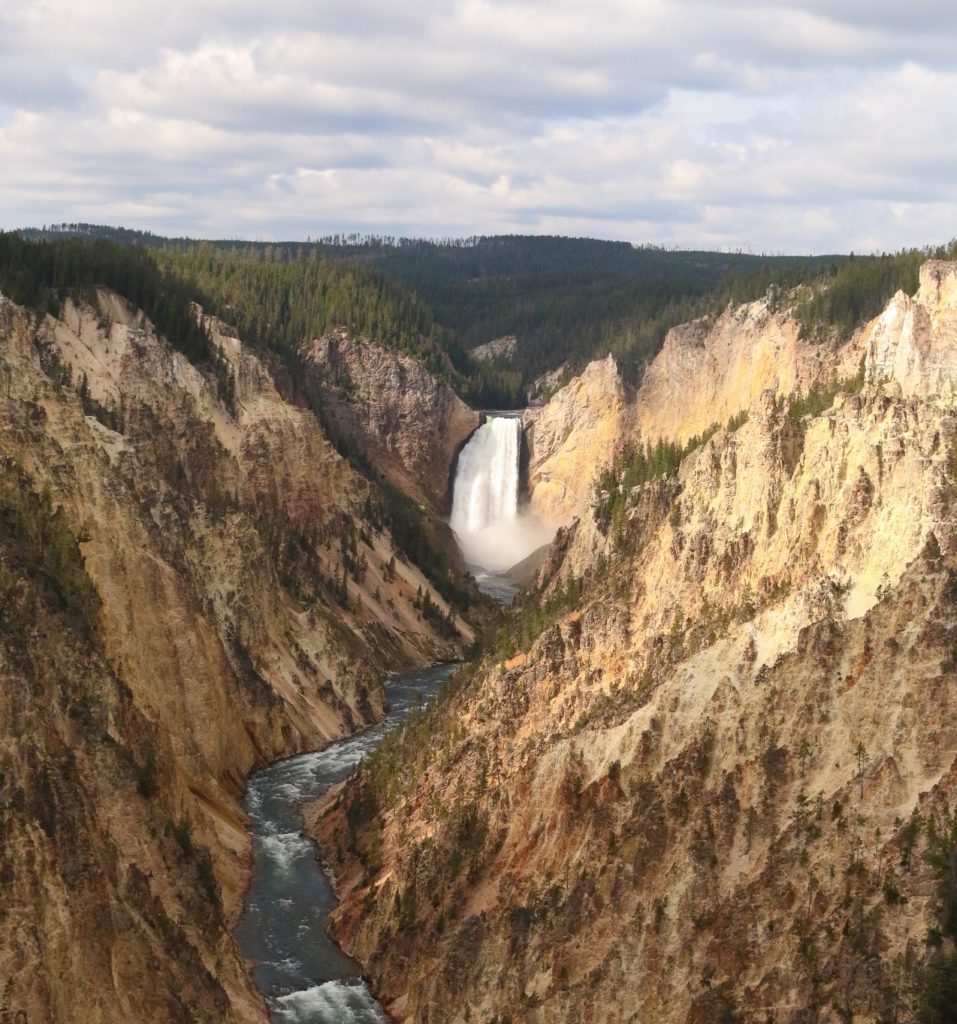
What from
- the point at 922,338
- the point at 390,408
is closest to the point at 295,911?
the point at 922,338

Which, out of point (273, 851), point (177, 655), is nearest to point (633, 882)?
point (273, 851)

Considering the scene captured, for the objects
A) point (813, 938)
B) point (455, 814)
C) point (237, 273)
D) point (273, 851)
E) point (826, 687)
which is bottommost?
point (273, 851)

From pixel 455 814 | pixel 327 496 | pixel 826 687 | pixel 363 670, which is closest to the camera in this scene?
pixel 826 687

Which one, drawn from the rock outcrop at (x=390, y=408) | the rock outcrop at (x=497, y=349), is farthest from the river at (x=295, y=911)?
the rock outcrop at (x=497, y=349)

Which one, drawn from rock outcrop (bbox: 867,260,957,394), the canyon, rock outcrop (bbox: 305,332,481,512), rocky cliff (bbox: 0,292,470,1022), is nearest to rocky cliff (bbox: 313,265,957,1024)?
the canyon

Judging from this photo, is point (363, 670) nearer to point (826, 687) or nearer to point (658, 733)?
point (658, 733)

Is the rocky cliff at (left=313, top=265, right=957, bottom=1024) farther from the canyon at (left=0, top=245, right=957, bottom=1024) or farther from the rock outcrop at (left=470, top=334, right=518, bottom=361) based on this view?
the rock outcrop at (left=470, top=334, right=518, bottom=361)

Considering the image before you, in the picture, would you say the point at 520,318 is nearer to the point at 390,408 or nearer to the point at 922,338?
the point at 390,408
